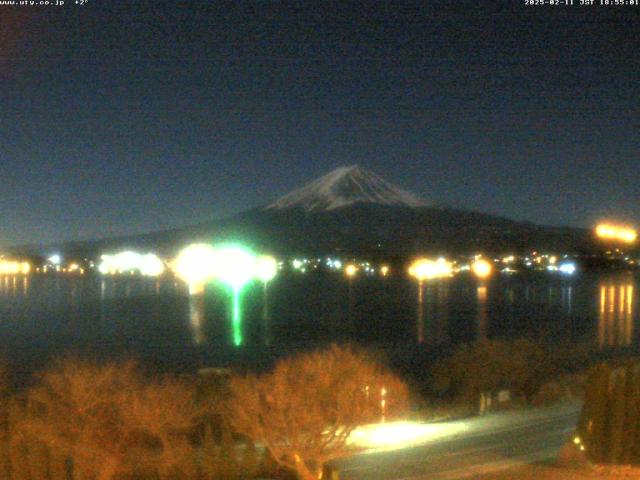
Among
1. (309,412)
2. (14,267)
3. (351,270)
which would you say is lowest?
(14,267)

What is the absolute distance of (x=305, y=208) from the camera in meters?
94.4

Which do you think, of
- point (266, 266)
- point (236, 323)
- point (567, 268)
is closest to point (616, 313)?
point (236, 323)

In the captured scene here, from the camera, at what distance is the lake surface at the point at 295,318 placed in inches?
1182

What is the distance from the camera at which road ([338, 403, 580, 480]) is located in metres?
9.67

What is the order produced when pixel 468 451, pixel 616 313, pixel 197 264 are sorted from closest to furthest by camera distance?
pixel 468 451, pixel 616 313, pixel 197 264

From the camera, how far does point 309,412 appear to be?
28.6 ft

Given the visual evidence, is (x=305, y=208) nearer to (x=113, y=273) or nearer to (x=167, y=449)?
(x=113, y=273)

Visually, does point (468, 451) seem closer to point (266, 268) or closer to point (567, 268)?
point (567, 268)

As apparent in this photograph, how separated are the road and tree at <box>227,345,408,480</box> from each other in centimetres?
75

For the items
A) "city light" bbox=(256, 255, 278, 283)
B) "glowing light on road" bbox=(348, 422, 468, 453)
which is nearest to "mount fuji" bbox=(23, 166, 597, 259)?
"city light" bbox=(256, 255, 278, 283)

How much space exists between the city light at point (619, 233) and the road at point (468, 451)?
155ft

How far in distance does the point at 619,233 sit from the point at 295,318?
2747cm

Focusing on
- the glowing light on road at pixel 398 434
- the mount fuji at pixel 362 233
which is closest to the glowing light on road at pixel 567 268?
the mount fuji at pixel 362 233

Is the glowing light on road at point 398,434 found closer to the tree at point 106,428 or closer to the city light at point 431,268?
the tree at point 106,428
